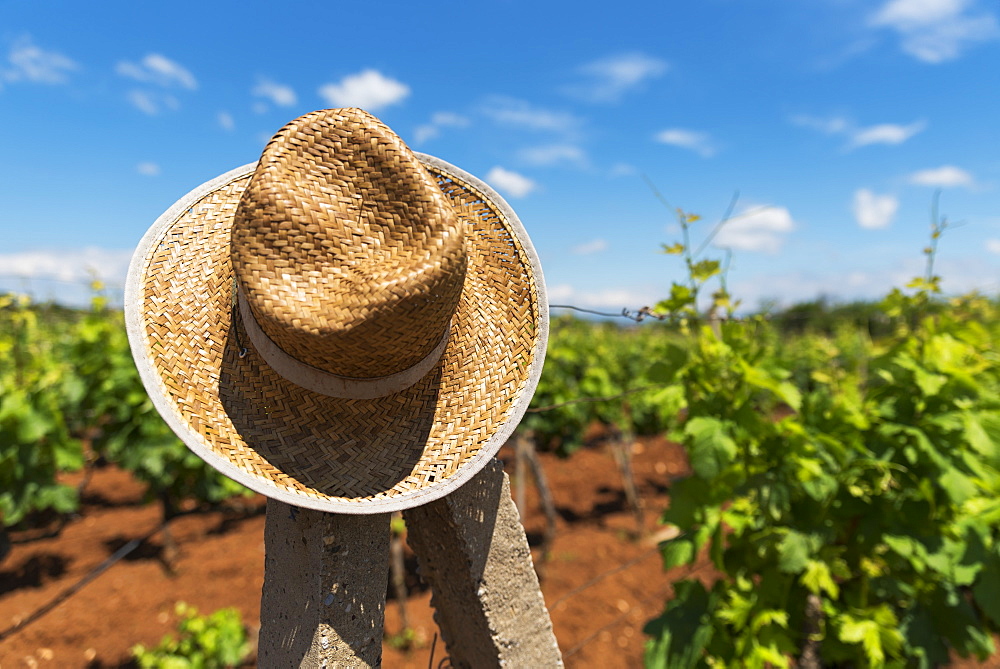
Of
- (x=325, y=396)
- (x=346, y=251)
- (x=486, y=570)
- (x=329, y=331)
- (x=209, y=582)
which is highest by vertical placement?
(x=346, y=251)

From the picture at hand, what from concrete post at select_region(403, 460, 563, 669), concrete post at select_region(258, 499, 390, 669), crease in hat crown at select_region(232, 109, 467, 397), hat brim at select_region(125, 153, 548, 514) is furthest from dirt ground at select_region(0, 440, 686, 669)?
crease in hat crown at select_region(232, 109, 467, 397)

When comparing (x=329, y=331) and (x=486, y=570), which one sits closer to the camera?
(x=329, y=331)

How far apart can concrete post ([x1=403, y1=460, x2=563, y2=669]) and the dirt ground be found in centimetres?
224

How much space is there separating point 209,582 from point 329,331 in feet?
20.4

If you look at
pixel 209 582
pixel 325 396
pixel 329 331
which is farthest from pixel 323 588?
pixel 209 582

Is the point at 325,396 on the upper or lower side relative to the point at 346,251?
lower

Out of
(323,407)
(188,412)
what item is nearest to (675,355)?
(323,407)

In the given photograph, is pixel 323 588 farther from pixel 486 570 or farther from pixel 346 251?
pixel 346 251

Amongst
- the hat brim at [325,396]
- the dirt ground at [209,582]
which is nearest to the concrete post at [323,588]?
the hat brim at [325,396]

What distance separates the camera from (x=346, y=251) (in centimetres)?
124

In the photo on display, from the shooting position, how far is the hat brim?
1204 mm

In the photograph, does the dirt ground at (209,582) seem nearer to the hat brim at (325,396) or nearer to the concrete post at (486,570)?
the concrete post at (486,570)

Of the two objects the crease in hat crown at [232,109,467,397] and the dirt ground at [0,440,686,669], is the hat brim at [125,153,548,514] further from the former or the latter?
the dirt ground at [0,440,686,669]

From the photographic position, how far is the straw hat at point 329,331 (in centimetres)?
114
